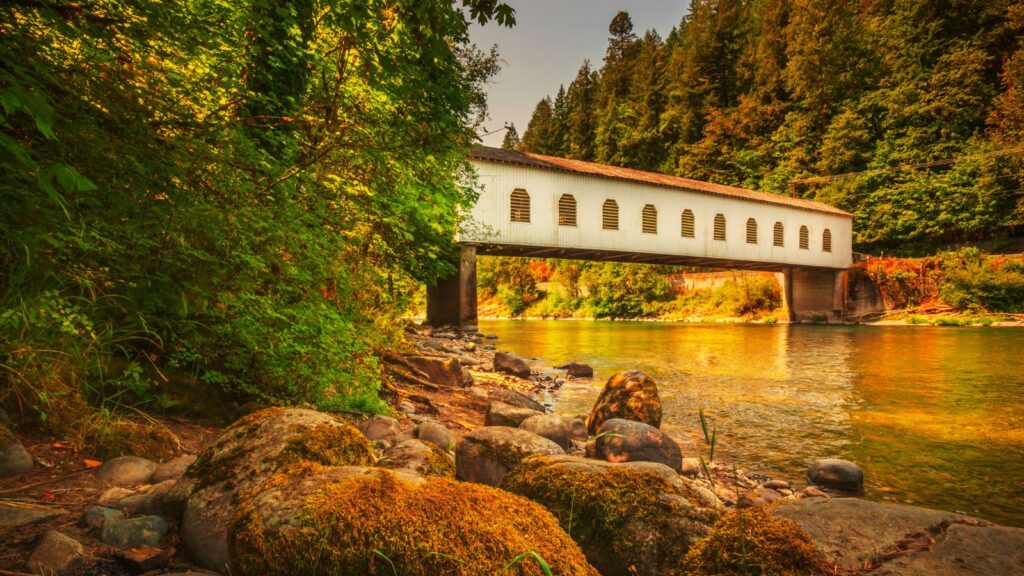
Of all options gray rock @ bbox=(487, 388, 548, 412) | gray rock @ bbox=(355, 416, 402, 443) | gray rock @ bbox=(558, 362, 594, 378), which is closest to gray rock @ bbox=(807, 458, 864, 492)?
gray rock @ bbox=(487, 388, 548, 412)

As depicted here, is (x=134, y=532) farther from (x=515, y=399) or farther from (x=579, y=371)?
(x=579, y=371)

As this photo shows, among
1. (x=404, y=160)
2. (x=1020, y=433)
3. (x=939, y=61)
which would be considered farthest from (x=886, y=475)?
(x=939, y=61)

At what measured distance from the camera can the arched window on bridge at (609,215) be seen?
18844mm

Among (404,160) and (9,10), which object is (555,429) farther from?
(9,10)

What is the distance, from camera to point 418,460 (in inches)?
106

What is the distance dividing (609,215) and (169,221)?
57.5ft

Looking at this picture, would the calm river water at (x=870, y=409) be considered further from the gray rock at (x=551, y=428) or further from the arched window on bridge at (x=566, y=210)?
the arched window on bridge at (x=566, y=210)

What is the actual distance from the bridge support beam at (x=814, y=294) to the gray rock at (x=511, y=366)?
74.1 feet

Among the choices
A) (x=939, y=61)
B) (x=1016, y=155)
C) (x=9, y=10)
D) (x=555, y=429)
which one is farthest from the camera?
(x=939, y=61)

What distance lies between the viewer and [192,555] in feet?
5.75

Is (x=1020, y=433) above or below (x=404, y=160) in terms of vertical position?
below

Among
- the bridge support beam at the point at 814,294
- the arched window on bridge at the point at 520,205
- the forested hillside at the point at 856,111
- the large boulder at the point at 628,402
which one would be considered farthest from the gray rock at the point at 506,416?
the forested hillside at the point at 856,111

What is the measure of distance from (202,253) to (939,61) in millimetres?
38090

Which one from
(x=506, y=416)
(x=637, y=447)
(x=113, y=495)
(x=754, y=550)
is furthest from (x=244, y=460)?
(x=506, y=416)
